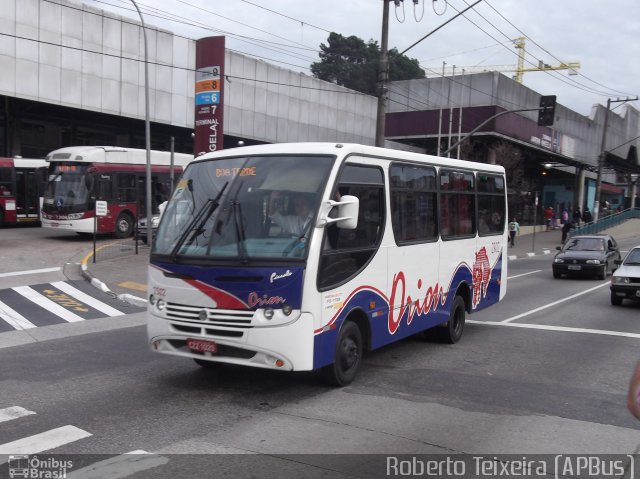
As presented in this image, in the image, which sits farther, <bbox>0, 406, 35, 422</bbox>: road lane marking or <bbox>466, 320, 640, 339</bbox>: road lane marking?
<bbox>466, 320, 640, 339</bbox>: road lane marking

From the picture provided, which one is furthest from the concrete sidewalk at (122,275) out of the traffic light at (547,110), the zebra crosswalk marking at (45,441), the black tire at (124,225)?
the traffic light at (547,110)

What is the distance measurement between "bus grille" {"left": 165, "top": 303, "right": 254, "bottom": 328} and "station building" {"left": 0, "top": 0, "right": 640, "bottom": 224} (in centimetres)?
2651

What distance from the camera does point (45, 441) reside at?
5.39m

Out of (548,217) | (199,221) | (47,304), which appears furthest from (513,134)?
(199,221)

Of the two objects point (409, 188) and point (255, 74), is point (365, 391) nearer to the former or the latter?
point (409, 188)

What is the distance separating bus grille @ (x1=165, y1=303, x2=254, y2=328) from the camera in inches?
254

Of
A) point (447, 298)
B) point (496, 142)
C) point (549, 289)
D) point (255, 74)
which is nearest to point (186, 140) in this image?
point (255, 74)

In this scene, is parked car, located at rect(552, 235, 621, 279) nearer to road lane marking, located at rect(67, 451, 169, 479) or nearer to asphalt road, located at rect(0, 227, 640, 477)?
asphalt road, located at rect(0, 227, 640, 477)

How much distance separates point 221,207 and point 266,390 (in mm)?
2169

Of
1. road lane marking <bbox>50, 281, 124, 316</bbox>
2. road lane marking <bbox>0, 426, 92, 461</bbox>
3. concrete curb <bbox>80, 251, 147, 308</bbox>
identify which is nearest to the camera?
road lane marking <bbox>0, 426, 92, 461</bbox>

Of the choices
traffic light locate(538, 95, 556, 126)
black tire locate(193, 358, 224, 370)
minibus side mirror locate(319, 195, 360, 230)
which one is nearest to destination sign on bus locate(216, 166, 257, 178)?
minibus side mirror locate(319, 195, 360, 230)

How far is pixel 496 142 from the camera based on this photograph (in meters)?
42.8

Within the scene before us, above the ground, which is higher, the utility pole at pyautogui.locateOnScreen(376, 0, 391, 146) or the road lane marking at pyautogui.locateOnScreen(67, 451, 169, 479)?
the utility pole at pyautogui.locateOnScreen(376, 0, 391, 146)

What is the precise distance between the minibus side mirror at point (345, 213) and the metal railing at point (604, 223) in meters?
39.6
